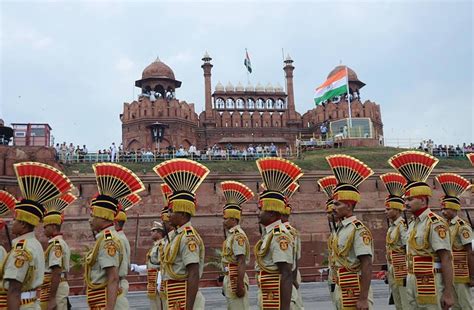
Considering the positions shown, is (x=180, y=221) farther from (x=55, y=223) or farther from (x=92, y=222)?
(x=55, y=223)

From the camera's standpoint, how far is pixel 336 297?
17.9 feet

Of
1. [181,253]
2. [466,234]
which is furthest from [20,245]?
[466,234]

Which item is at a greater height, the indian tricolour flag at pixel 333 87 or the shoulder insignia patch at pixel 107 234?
the indian tricolour flag at pixel 333 87

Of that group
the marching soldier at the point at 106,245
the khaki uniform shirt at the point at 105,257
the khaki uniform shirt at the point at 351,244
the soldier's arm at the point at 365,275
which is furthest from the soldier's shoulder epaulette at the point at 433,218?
the khaki uniform shirt at the point at 105,257

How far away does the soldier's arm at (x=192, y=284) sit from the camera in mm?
4758

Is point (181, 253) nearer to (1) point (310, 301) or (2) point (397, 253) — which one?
(2) point (397, 253)

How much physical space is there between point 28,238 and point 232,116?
35826 mm

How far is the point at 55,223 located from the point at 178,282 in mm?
2996

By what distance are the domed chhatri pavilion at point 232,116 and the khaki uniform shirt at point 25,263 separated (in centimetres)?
3038

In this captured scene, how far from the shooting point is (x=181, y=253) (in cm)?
507

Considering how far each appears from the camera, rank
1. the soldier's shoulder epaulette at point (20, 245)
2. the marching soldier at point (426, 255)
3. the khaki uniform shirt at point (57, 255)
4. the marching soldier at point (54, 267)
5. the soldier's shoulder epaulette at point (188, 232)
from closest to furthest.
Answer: the soldier's shoulder epaulette at point (20, 245) → the soldier's shoulder epaulette at point (188, 232) → the marching soldier at point (426, 255) → the marching soldier at point (54, 267) → the khaki uniform shirt at point (57, 255)

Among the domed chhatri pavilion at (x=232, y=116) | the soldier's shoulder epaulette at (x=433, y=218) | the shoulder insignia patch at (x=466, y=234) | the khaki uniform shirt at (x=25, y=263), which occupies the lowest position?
the khaki uniform shirt at (x=25, y=263)

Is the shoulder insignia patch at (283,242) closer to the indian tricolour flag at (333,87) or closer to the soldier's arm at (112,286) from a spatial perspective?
the soldier's arm at (112,286)

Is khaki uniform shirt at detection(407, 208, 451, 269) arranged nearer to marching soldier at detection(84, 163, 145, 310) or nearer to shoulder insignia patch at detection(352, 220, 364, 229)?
shoulder insignia patch at detection(352, 220, 364, 229)
